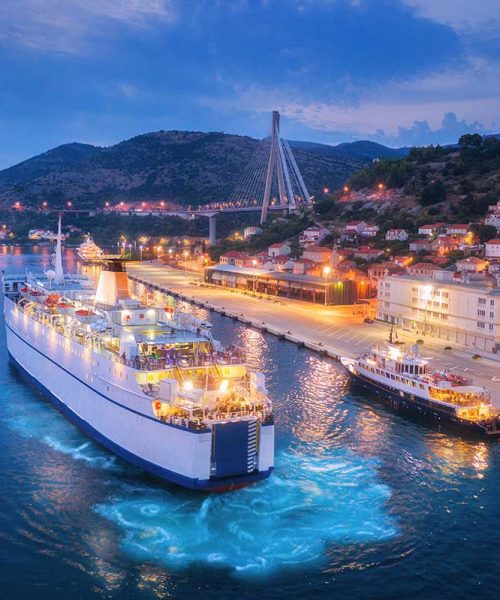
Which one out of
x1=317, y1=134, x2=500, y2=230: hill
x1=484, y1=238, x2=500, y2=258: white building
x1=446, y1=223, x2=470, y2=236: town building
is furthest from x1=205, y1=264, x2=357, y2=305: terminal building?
x1=317, y1=134, x2=500, y2=230: hill

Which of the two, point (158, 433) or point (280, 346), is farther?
point (280, 346)

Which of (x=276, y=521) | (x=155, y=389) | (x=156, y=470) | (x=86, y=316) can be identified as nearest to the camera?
(x=276, y=521)

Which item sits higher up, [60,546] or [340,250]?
[340,250]

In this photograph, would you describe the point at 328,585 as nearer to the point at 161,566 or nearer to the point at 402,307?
the point at 161,566

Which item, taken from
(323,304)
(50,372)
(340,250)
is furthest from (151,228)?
(50,372)

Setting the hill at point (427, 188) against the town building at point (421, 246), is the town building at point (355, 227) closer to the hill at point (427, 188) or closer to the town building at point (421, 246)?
the hill at point (427, 188)

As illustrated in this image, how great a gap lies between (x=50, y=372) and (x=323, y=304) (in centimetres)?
3444

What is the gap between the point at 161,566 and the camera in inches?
614

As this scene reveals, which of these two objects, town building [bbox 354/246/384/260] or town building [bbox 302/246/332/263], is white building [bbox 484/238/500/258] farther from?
town building [bbox 302/246/332/263]

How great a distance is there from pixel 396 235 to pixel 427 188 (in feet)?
50.8

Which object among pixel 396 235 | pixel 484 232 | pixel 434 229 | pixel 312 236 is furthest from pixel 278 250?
pixel 484 232

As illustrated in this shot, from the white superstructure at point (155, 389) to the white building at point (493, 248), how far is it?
48.2m

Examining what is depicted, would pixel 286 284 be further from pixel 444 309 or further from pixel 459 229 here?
pixel 459 229

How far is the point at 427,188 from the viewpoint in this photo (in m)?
92.6
